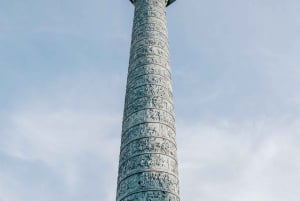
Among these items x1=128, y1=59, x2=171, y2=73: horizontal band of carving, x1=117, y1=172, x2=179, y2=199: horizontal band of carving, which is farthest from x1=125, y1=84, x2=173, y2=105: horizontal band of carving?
x1=117, y1=172, x2=179, y2=199: horizontal band of carving

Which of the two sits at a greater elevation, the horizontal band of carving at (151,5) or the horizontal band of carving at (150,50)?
the horizontal band of carving at (151,5)

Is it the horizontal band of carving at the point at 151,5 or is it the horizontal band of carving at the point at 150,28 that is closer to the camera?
the horizontal band of carving at the point at 150,28

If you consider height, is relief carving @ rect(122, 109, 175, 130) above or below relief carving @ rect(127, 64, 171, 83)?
below

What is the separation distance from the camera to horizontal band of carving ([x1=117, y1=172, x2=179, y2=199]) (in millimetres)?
5520

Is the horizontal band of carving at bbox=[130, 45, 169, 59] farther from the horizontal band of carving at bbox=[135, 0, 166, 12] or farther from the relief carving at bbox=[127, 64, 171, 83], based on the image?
the horizontal band of carving at bbox=[135, 0, 166, 12]

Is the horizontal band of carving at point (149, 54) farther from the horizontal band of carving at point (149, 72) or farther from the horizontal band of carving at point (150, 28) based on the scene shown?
the horizontal band of carving at point (150, 28)

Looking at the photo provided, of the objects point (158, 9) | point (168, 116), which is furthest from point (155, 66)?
point (158, 9)

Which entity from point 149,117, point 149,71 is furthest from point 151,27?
point 149,117

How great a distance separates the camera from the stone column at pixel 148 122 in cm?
559

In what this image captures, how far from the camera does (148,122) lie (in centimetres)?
609

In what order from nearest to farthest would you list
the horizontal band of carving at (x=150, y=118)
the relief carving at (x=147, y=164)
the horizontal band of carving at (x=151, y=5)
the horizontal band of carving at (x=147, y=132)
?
the relief carving at (x=147, y=164) → the horizontal band of carving at (x=147, y=132) → the horizontal band of carving at (x=150, y=118) → the horizontal band of carving at (x=151, y=5)

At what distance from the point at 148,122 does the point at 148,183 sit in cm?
92

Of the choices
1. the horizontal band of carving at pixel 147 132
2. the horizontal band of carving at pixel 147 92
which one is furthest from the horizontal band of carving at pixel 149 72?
the horizontal band of carving at pixel 147 132

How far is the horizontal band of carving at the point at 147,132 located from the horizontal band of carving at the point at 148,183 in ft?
1.94
